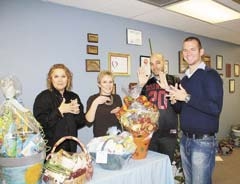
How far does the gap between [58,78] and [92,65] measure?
42.1 inches

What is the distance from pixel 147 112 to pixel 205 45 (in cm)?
366

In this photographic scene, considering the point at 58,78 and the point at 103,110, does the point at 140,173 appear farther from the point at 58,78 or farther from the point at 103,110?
the point at 58,78

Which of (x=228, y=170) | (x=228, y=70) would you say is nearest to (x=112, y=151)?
(x=228, y=170)

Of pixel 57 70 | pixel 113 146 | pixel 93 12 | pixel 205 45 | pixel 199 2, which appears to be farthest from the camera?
pixel 205 45

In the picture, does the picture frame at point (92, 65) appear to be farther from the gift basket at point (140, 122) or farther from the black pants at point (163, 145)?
the gift basket at point (140, 122)

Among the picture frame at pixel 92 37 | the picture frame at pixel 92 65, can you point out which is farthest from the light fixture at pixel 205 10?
the picture frame at pixel 92 65

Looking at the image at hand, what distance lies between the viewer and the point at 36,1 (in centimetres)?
243

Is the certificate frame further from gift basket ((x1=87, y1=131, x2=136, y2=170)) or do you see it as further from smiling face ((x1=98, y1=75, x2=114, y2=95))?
gift basket ((x1=87, y1=131, x2=136, y2=170))

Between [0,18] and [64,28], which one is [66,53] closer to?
[64,28]

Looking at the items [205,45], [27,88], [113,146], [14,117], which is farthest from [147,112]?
[205,45]

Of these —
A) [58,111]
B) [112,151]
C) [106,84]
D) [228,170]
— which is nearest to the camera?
[112,151]

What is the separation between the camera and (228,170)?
3637 mm

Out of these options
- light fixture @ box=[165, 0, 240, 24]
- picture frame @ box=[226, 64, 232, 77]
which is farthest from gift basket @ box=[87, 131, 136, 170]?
picture frame @ box=[226, 64, 232, 77]

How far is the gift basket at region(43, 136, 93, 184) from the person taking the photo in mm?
1157
